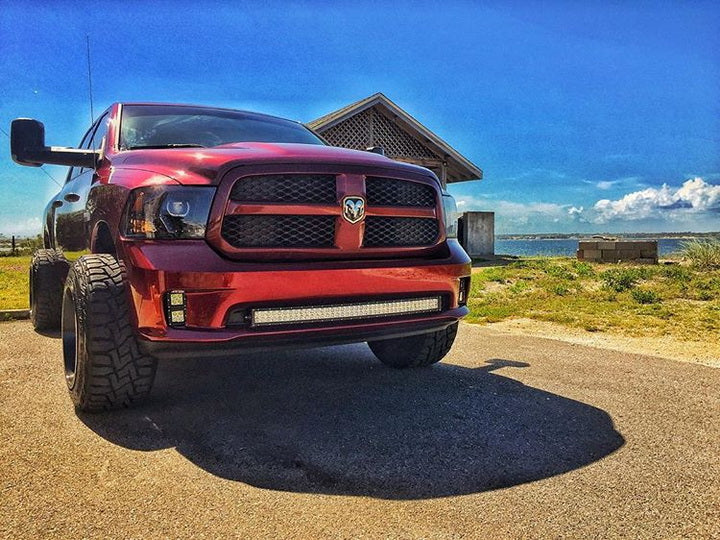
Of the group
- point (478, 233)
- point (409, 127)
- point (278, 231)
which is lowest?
point (278, 231)

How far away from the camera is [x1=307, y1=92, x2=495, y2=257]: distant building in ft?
50.9

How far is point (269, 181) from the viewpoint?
277 centimetres

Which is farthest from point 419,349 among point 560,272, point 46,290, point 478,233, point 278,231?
point 478,233

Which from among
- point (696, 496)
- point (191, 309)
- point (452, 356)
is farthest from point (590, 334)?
point (191, 309)

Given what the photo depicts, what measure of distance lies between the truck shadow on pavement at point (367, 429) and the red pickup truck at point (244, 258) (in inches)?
Answer: 17.1

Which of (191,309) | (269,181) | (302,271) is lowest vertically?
(191,309)

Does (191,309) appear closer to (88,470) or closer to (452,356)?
(88,470)

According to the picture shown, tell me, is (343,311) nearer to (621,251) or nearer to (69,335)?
(69,335)

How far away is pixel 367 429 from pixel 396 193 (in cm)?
131

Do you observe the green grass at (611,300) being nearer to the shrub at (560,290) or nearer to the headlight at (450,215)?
the shrub at (560,290)

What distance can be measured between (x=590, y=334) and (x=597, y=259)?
31.3 feet

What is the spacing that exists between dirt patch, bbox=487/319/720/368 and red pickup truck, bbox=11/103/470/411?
8.21 feet

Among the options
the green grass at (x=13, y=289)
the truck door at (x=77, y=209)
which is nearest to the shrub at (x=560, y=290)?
the truck door at (x=77, y=209)

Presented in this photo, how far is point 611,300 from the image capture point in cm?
791
